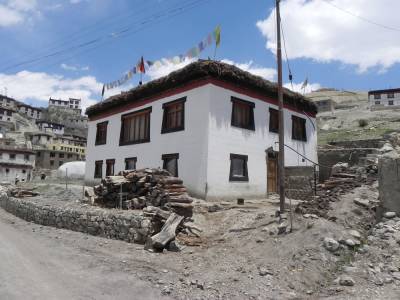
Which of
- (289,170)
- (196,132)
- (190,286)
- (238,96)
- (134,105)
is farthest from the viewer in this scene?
(134,105)

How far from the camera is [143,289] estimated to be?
7039 millimetres

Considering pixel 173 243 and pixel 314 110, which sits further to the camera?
pixel 314 110

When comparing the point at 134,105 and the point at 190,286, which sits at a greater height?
the point at 134,105

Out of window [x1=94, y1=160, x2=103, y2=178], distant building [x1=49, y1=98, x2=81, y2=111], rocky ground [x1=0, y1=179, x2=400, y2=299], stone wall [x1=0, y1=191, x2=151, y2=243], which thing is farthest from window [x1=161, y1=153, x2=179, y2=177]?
Result: distant building [x1=49, y1=98, x2=81, y2=111]

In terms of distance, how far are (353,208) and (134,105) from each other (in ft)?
49.4

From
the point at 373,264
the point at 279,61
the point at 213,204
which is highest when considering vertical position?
the point at 279,61

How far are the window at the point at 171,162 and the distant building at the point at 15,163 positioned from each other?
55899 mm

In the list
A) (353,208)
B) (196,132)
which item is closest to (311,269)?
(353,208)

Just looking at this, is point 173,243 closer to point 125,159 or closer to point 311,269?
point 311,269

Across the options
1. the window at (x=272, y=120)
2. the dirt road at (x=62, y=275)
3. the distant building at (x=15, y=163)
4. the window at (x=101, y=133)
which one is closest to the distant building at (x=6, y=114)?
the distant building at (x=15, y=163)

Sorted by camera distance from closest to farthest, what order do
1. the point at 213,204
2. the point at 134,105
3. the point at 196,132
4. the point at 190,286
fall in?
the point at 190,286
the point at 213,204
the point at 196,132
the point at 134,105

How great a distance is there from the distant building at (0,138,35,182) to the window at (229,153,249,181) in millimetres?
58957

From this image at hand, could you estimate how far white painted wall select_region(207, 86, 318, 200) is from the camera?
1620 cm

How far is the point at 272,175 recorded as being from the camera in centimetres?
1948
